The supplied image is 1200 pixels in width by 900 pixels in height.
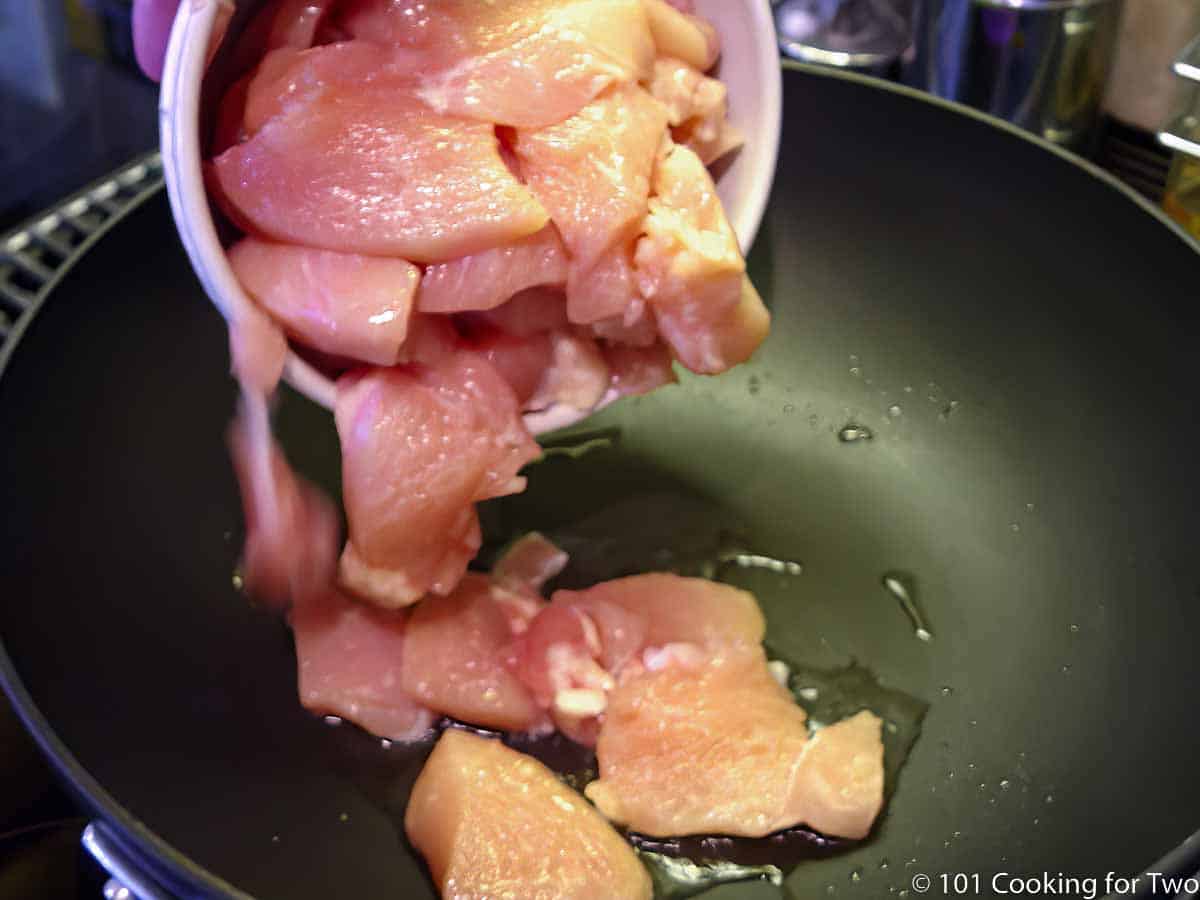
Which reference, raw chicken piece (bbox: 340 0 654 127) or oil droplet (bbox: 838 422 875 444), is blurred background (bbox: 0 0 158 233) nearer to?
raw chicken piece (bbox: 340 0 654 127)

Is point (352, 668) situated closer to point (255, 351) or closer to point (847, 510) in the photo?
point (255, 351)

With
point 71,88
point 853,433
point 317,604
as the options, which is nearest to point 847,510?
point 853,433

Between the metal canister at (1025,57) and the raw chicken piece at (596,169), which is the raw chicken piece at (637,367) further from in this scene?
the metal canister at (1025,57)

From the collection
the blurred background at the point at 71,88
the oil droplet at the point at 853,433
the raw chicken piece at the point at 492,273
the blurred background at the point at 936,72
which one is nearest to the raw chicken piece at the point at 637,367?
the raw chicken piece at the point at 492,273

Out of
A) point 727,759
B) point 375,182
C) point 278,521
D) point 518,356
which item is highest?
point 375,182

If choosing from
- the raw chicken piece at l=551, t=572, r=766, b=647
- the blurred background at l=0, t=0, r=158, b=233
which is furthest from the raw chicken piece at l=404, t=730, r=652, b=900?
the blurred background at l=0, t=0, r=158, b=233

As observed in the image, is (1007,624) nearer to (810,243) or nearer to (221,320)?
(810,243)
